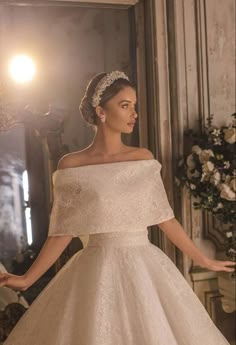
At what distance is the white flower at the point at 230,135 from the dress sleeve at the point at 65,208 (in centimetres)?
91

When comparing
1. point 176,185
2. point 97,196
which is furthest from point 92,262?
point 176,185

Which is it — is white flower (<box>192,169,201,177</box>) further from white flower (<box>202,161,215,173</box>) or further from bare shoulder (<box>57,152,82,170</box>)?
bare shoulder (<box>57,152,82,170</box>)

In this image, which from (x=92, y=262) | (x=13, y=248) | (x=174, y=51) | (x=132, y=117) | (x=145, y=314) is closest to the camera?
(x=145, y=314)

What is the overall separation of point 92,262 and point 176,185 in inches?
34.4

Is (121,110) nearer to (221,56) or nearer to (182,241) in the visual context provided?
(182,241)

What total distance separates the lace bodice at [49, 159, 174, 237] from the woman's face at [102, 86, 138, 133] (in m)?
0.18

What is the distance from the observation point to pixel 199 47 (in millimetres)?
3111

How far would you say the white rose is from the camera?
2803mm

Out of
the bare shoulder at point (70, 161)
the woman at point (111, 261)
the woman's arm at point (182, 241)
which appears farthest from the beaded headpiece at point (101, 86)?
the woman's arm at point (182, 241)

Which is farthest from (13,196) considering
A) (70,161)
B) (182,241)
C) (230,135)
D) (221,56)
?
(221,56)

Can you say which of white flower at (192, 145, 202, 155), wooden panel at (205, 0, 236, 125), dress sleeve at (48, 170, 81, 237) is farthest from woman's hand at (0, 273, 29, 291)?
wooden panel at (205, 0, 236, 125)

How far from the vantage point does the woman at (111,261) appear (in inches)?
88.2

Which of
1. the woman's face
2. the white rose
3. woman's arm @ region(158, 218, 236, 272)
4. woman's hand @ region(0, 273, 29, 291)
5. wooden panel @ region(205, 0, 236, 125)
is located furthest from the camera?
wooden panel @ region(205, 0, 236, 125)

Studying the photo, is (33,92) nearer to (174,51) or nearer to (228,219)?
(174,51)
